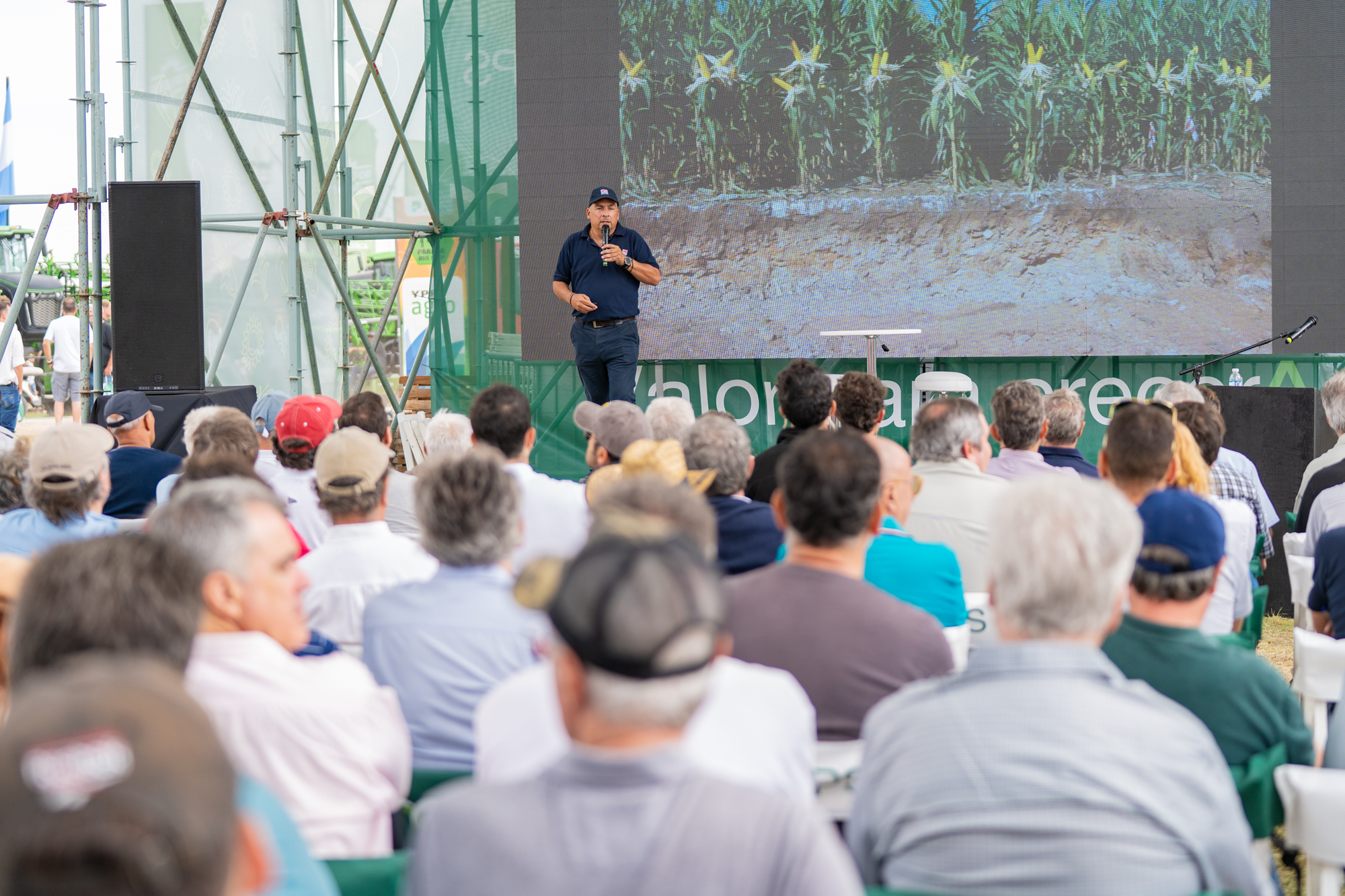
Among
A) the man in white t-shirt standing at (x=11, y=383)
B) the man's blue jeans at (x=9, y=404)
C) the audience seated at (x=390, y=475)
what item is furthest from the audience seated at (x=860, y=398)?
the man's blue jeans at (x=9, y=404)

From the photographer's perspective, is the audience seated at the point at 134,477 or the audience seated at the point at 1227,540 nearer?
the audience seated at the point at 1227,540

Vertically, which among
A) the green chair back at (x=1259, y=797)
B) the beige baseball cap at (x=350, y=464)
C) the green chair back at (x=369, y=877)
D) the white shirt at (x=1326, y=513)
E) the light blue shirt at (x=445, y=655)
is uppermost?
the beige baseball cap at (x=350, y=464)

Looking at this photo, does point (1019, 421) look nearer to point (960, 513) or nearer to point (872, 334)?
point (960, 513)

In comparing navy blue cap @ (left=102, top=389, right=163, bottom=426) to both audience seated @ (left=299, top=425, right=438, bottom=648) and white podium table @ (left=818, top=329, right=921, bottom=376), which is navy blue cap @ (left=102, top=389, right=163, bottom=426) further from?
white podium table @ (left=818, top=329, right=921, bottom=376)

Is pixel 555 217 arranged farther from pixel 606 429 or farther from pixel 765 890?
pixel 765 890

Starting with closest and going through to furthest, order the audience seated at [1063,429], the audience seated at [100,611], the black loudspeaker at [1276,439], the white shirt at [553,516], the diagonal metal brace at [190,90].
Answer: the audience seated at [100,611] → the white shirt at [553,516] → the audience seated at [1063,429] → the black loudspeaker at [1276,439] → the diagonal metal brace at [190,90]

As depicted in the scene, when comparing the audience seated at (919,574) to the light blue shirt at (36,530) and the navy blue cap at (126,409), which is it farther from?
the navy blue cap at (126,409)

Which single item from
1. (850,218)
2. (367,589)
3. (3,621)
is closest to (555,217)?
(850,218)

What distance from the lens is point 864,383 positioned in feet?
14.1

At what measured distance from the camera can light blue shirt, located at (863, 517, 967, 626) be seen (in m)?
2.47

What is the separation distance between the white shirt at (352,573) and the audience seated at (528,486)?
25cm

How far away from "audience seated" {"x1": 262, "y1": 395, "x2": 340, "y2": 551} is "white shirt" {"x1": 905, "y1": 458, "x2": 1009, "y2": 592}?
5.72 ft

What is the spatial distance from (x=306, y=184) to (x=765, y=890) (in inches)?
328

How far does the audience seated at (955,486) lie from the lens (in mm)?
3227
